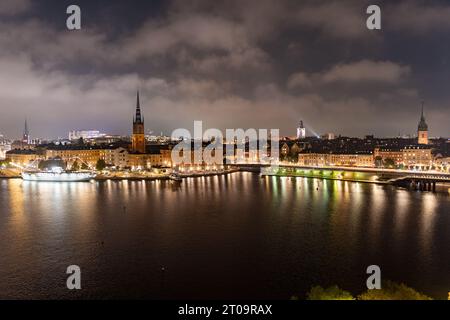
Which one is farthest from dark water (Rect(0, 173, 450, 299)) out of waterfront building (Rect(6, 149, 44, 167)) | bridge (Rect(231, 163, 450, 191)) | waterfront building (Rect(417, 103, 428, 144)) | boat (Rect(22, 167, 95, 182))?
waterfront building (Rect(417, 103, 428, 144))

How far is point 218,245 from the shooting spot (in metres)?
10.5

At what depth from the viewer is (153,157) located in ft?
126

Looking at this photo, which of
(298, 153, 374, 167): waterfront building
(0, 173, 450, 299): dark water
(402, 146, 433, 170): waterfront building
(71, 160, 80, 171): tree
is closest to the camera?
(0, 173, 450, 299): dark water

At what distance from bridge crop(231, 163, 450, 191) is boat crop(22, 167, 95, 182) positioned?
14.1 metres

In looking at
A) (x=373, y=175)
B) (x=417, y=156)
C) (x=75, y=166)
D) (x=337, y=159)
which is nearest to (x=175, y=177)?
(x=75, y=166)

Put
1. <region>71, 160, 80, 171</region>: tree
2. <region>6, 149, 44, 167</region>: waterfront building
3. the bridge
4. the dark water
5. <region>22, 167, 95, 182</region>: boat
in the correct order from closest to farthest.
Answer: the dark water < the bridge < <region>22, 167, 95, 182</region>: boat < <region>71, 160, 80, 171</region>: tree < <region>6, 149, 44, 167</region>: waterfront building

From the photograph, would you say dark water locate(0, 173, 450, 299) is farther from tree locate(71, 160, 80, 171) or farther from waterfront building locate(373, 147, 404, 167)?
waterfront building locate(373, 147, 404, 167)

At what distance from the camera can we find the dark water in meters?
7.90

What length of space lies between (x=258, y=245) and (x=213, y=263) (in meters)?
1.91

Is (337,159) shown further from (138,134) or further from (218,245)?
(218,245)

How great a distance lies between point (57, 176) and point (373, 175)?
21.8 metres

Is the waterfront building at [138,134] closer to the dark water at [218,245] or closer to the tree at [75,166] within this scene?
the tree at [75,166]
